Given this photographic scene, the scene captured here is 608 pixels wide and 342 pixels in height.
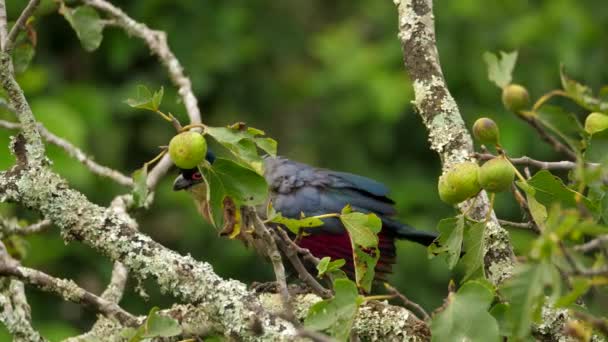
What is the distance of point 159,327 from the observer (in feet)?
6.82

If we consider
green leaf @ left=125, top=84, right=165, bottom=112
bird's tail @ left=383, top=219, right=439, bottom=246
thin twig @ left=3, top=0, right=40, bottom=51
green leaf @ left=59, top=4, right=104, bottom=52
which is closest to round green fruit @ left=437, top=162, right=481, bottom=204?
green leaf @ left=125, top=84, right=165, bottom=112

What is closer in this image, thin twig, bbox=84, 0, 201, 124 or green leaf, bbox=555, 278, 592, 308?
green leaf, bbox=555, 278, 592, 308

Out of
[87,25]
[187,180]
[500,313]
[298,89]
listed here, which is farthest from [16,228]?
[298,89]

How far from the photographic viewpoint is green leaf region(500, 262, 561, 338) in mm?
1686

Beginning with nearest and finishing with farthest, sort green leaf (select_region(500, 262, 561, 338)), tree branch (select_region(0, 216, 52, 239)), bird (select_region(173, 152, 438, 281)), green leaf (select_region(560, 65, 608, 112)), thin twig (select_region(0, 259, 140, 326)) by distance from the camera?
green leaf (select_region(500, 262, 561, 338)) < green leaf (select_region(560, 65, 608, 112)) < thin twig (select_region(0, 259, 140, 326)) < tree branch (select_region(0, 216, 52, 239)) < bird (select_region(173, 152, 438, 281))

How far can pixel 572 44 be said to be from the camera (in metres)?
7.72

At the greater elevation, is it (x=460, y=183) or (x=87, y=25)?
(x=87, y=25)

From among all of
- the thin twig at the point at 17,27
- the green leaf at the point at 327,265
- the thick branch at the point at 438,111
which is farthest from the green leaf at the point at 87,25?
the green leaf at the point at 327,265

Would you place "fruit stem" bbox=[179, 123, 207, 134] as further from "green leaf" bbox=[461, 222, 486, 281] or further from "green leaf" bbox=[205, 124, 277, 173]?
"green leaf" bbox=[461, 222, 486, 281]

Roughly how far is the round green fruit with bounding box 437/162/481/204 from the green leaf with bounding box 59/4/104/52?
1519mm

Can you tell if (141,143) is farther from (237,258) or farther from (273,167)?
(273,167)

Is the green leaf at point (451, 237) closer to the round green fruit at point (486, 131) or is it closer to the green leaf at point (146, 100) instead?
the round green fruit at point (486, 131)

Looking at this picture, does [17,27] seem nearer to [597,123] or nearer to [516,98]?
[516,98]

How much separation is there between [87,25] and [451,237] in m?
1.54
